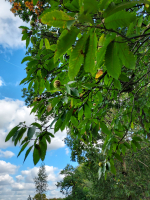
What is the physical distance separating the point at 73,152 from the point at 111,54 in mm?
5014

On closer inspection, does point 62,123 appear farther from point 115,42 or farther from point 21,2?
point 21,2

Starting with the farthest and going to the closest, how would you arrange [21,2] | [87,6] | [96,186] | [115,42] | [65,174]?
[65,174] < [96,186] < [21,2] < [115,42] < [87,6]

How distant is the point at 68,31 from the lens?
391mm

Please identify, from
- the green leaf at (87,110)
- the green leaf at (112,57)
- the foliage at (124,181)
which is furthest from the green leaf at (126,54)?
the foliage at (124,181)

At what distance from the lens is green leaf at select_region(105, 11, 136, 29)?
0.38 m

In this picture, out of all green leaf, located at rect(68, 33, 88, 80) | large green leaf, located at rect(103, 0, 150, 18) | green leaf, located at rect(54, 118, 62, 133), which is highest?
large green leaf, located at rect(103, 0, 150, 18)

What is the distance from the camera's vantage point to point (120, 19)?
388 millimetres

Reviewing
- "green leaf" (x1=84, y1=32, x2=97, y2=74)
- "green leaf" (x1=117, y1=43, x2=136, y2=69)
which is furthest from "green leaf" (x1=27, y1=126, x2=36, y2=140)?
"green leaf" (x1=117, y1=43, x2=136, y2=69)

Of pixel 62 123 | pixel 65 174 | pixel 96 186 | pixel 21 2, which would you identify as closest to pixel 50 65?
pixel 62 123

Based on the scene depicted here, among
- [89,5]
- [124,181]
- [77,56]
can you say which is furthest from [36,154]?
[124,181]

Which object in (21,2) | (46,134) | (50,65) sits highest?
(21,2)

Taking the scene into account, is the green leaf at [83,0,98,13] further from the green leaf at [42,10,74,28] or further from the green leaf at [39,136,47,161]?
the green leaf at [39,136,47,161]

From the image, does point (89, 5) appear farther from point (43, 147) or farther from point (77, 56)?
point (43, 147)

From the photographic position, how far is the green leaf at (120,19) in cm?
38
